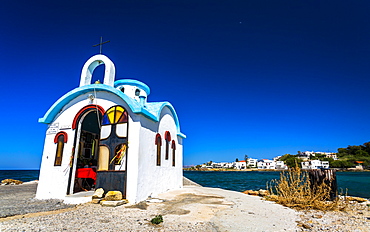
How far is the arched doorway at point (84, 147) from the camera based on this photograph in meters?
9.17

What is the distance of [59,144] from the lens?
9430 millimetres

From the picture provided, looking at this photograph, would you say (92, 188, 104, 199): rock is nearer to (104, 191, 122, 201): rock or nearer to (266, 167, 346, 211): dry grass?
(104, 191, 122, 201): rock

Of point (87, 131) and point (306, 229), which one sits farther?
point (87, 131)

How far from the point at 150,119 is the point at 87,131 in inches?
171

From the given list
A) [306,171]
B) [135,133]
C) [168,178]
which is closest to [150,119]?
[135,133]

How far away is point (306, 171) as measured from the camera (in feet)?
27.8

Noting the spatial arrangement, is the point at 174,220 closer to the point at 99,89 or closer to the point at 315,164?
the point at 99,89

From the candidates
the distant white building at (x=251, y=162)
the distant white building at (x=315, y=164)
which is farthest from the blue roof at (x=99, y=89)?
the distant white building at (x=251, y=162)

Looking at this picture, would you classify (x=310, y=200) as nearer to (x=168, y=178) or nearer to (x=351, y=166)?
(x=168, y=178)

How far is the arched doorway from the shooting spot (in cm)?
917

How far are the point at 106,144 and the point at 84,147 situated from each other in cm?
351

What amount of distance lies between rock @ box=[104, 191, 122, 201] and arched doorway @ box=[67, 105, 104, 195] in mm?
1544

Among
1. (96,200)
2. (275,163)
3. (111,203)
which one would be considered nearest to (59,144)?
(96,200)

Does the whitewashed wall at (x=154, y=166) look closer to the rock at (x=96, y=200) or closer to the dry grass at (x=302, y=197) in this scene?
the rock at (x=96, y=200)
